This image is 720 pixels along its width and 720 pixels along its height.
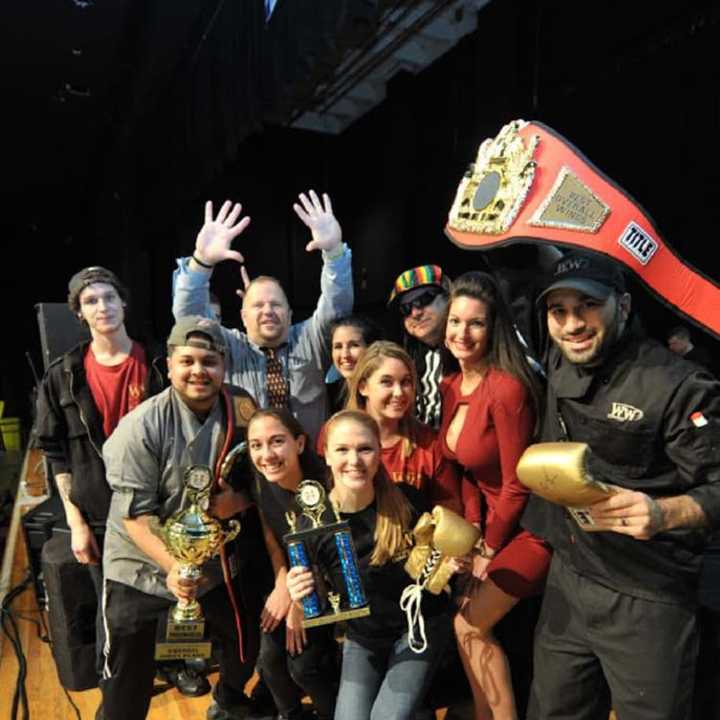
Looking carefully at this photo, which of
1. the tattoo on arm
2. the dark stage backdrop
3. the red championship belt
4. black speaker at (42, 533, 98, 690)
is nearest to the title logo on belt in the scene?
the red championship belt

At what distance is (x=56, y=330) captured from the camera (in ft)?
9.57

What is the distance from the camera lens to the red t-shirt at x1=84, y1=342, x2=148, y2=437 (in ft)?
6.35

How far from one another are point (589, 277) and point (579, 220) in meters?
0.14

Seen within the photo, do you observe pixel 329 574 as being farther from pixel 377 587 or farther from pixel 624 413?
pixel 624 413

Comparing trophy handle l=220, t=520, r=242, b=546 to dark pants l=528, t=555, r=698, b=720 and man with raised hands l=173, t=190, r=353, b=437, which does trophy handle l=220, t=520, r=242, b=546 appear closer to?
man with raised hands l=173, t=190, r=353, b=437

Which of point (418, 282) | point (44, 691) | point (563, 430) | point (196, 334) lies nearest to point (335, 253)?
point (418, 282)

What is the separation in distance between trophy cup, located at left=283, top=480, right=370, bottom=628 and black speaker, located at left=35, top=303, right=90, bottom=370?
210 centimetres

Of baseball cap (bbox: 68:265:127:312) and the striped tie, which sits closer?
baseball cap (bbox: 68:265:127:312)

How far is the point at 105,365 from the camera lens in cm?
198

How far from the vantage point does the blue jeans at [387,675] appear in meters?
1.46

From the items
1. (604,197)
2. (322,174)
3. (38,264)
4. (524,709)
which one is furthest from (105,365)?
(38,264)

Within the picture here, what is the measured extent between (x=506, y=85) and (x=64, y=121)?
5207 millimetres

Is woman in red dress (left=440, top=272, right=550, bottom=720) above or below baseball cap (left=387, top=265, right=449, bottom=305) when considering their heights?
below

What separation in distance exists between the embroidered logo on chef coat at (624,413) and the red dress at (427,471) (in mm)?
619
